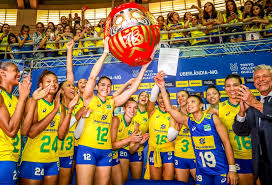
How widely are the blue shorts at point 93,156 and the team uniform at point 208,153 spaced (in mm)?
1398

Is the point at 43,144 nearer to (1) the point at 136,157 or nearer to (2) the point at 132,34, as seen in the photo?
(2) the point at 132,34

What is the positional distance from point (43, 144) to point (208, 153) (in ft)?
8.00

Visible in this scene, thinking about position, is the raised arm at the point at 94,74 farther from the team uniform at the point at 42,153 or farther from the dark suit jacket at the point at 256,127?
the dark suit jacket at the point at 256,127

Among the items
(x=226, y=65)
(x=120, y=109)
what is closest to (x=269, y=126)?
(x=226, y=65)

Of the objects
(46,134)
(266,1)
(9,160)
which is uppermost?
(266,1)

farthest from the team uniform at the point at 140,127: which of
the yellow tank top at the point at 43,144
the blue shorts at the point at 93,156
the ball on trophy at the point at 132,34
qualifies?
the ball on trophy at the point at 132,34

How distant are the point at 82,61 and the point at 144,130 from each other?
3.30m

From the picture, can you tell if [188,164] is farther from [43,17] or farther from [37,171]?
[43,17]

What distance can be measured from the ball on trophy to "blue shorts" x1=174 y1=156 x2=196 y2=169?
8.05 feet

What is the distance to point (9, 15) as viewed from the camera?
41.8 feet

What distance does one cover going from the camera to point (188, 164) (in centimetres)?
367

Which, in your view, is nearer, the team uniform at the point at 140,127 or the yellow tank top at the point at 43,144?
the yellow tank top at the point at 43,144

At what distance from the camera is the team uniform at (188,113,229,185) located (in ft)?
8.81

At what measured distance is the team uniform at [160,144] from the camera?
13.2 ft
